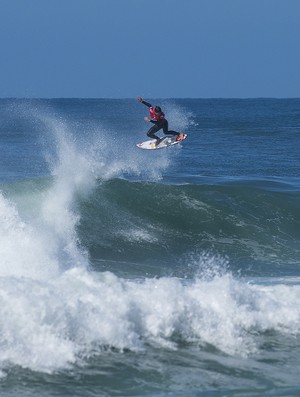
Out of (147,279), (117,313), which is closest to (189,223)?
(147,279)

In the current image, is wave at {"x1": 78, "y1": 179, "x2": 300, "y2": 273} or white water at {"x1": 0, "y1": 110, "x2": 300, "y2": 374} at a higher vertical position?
wave at {"x1": 78, "y1": 179, "x2": 300, "y2": 273}

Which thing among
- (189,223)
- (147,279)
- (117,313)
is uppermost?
(189,223)

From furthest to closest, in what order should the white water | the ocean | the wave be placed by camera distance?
the wave → the white water → the ocean

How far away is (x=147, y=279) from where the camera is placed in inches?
523

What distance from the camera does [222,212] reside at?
22547 mm

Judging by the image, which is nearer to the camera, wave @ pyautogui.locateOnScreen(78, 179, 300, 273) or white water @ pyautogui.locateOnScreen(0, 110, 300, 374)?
white water @ pyautogui.locateOnScreen(0, 110, 300, 374)

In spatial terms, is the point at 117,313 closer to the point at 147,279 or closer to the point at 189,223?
the point at 147,279

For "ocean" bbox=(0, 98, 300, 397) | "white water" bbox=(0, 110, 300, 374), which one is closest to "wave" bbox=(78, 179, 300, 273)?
"ocean" bbox=(0, 98, 300, 397)

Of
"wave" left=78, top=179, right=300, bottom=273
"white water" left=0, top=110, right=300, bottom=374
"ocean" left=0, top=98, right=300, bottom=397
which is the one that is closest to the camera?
"ocean" left=0, top=98, right=300, bottom=397

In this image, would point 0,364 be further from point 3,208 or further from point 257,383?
point 3,208

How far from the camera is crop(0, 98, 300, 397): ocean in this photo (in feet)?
34.0

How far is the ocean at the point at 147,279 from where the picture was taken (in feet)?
34.0

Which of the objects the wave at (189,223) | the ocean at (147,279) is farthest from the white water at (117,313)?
the wave at (189,223)

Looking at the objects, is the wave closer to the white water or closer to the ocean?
the ocean
